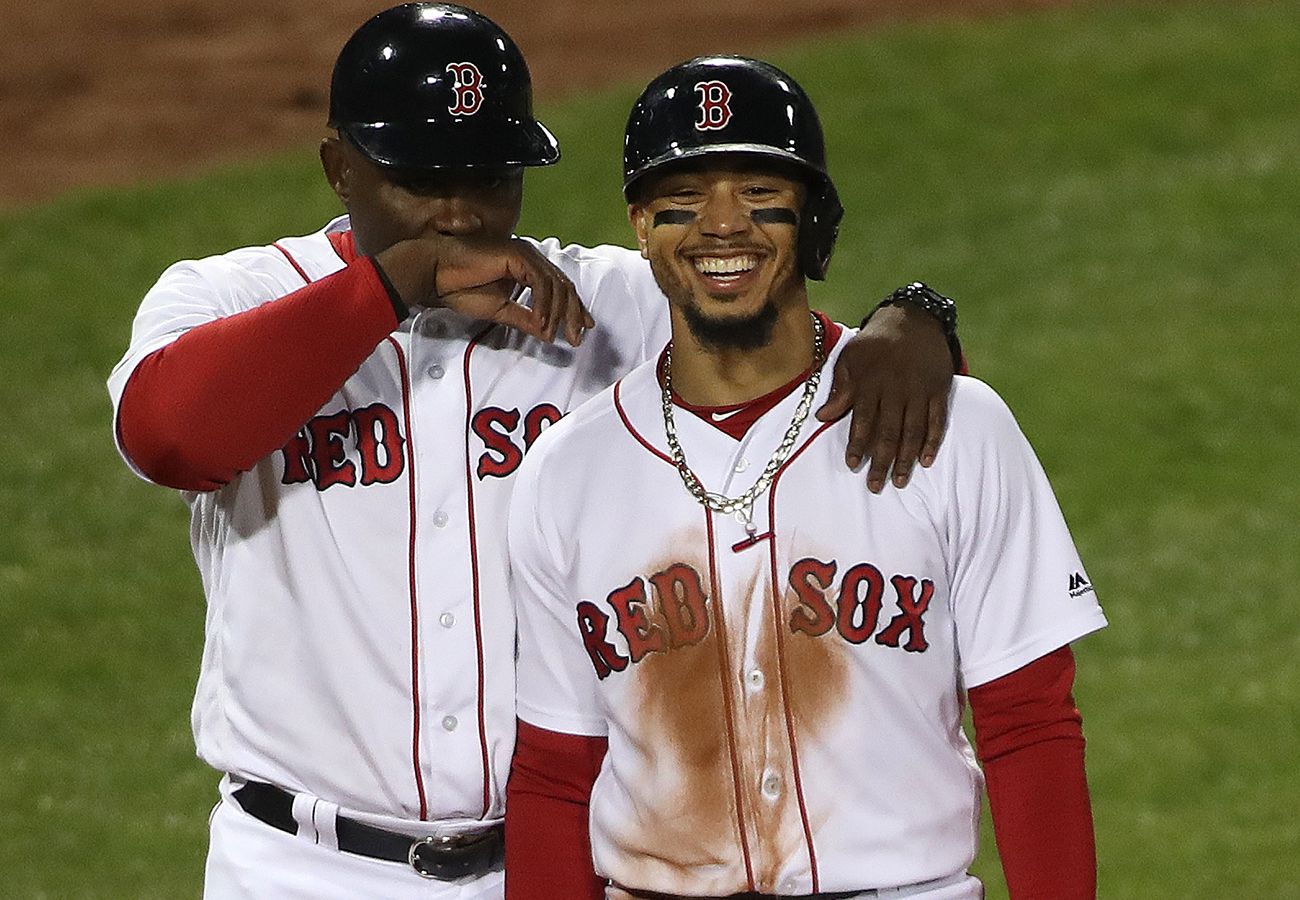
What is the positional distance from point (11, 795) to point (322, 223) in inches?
212

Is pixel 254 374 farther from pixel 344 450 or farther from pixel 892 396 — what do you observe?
pixel 892 396

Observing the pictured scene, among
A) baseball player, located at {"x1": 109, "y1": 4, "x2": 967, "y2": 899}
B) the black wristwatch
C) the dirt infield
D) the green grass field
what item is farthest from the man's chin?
the dirt infield

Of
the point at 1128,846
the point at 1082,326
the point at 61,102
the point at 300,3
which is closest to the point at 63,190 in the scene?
the point at 61,102

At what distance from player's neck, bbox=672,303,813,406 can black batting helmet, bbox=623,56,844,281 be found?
0.09 meters

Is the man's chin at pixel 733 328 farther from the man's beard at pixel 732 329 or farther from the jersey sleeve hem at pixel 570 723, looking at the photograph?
the jersey sleeve hem at pixel 570 723

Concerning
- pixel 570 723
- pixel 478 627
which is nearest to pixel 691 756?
pixel 570 723

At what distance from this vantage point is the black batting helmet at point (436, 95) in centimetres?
346

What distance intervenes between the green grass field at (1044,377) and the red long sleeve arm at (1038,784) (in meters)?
3.44

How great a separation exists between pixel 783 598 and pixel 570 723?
38cm

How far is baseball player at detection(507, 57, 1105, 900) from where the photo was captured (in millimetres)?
3088

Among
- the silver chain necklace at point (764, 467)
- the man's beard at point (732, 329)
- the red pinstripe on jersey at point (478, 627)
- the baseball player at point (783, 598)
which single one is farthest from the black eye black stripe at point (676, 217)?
the red pinstripe on jersey at point (478, 627)

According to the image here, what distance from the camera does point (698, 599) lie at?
314cm

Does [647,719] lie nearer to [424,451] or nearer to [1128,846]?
[424,451]

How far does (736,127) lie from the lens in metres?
3.11
